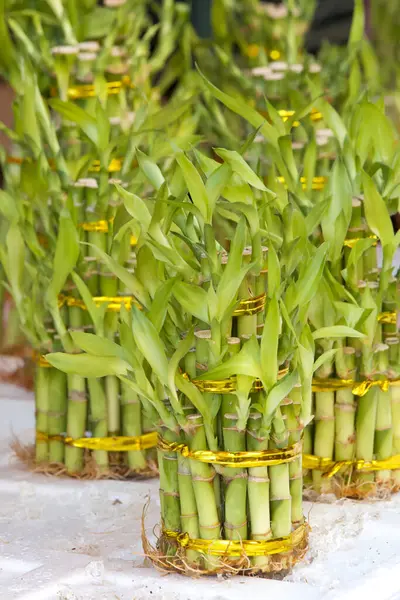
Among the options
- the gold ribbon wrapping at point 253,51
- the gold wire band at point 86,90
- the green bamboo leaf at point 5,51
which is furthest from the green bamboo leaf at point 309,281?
the gold ribbon wrapping at point 253,51

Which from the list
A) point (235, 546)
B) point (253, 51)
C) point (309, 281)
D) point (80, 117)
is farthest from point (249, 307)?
point (253, 51)

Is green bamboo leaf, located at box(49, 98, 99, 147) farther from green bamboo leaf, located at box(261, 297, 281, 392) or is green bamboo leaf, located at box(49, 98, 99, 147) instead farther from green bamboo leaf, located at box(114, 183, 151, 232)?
green bamboo leaf, located at box(261, 297, 281, 392)

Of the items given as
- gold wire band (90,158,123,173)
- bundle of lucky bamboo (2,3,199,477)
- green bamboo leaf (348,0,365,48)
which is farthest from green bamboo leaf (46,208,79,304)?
green bamboo leaf (348,0,365,48)

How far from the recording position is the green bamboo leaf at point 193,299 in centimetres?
78

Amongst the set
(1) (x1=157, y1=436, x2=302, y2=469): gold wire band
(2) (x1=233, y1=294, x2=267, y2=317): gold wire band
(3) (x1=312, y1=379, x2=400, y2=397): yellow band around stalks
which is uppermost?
(2) (x1=233, y1=294, x2=267, y2=317): gold wire band

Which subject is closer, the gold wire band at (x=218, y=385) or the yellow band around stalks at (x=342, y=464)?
the gold wire band at (x=218, y=385)

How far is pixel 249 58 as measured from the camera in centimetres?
169

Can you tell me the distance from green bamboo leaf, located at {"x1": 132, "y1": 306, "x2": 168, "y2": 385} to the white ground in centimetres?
18

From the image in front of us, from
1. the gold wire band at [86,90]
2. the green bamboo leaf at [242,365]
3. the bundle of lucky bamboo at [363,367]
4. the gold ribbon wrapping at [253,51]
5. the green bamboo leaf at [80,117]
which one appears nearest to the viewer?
the green bamboo leaf at [242,365]

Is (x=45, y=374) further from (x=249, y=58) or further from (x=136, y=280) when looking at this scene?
(x=249, y=58)

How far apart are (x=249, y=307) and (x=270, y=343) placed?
0.22ft

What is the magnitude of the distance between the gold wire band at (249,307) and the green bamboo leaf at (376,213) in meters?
0.20

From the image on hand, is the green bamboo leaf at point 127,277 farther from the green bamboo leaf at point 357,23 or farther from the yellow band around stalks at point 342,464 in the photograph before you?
the green bamboo leaf at point 357,23

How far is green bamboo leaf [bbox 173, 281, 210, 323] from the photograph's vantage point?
78 centimetres
